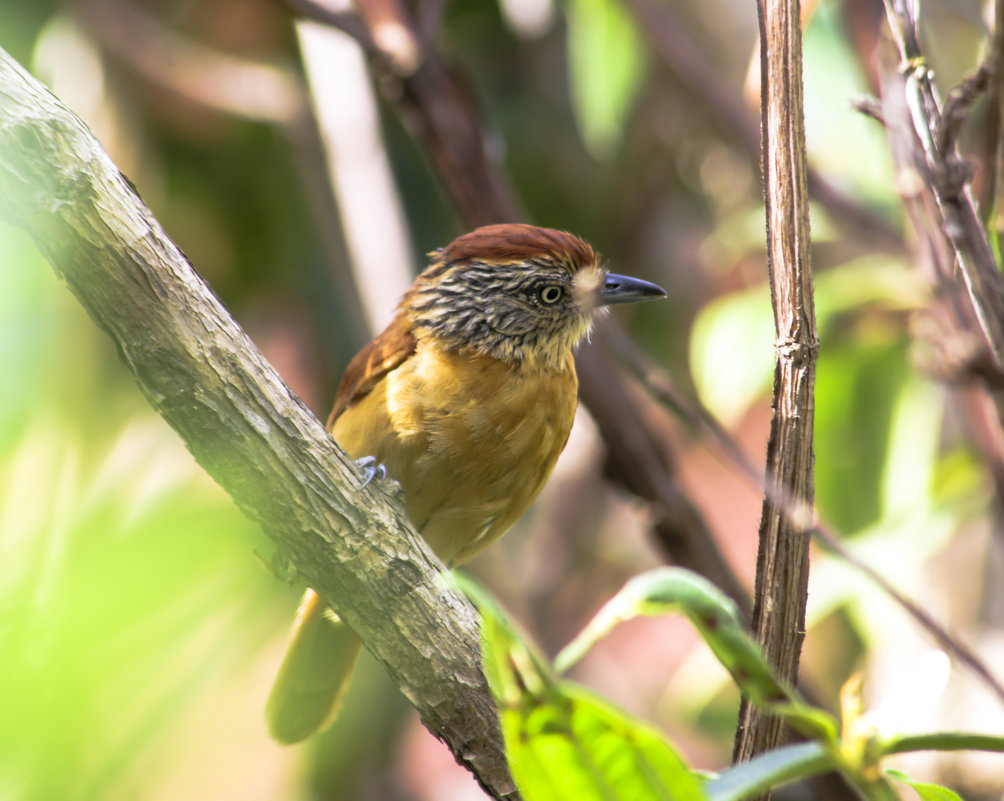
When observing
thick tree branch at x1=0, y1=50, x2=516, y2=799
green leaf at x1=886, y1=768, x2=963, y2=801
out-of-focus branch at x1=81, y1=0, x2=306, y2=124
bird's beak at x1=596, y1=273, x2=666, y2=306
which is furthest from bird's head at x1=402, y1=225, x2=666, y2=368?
green leaf at x1=886, y1=768, x2=963, y2=801

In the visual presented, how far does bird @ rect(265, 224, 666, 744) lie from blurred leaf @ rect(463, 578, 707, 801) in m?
1.68

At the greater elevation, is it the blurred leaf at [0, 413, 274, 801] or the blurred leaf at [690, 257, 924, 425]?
the blurred leaf at [0, 413, 274, 801]

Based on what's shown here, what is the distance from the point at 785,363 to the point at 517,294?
1.87 meters

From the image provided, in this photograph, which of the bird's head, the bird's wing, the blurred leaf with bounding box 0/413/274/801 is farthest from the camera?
the bird's head

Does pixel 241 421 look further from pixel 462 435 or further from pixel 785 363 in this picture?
pixel 462 435

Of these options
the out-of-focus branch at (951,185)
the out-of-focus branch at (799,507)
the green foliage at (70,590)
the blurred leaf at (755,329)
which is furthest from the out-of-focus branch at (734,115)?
the green foliage at (70,590)

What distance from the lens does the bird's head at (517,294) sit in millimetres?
3055

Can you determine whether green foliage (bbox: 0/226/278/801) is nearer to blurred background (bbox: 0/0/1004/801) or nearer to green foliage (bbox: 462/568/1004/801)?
blurred background (bbox: 0/0/1004/801)

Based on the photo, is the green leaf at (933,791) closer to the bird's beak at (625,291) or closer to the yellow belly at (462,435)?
the yellow belly at (462,435)

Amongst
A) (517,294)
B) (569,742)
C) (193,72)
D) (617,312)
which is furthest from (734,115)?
(569,742)

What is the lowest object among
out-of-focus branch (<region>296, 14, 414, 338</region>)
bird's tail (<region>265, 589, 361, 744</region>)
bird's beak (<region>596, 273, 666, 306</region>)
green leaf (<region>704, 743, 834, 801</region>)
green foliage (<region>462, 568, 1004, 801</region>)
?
bird's tail (<region>265, 589, 361, 744</region>)

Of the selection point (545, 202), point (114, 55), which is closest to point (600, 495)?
point (545, 202)

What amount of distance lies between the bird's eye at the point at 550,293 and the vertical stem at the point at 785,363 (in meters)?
1.81

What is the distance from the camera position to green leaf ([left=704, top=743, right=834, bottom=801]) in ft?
3.24
